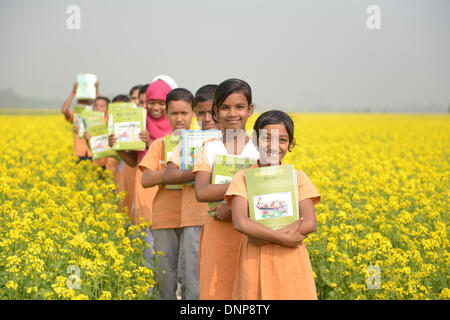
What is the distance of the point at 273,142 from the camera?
8.25ft

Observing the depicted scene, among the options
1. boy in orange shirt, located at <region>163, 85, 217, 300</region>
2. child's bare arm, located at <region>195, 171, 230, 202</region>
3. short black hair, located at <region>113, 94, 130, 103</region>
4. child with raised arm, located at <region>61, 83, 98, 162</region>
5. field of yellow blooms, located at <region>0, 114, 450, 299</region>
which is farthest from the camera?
child with raised arm, located at <region>61, 83, 98, 162</region>

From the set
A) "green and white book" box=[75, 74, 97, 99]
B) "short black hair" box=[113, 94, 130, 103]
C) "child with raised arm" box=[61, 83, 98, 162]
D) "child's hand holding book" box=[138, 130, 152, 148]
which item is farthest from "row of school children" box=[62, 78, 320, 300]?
"child with raised arm" box=[61, 83, 98, 162]


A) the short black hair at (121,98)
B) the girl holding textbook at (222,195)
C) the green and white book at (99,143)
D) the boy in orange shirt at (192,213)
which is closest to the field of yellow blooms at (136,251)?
the boy in orange shirt at (192,213)

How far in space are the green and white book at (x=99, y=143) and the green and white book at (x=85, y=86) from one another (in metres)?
1.88

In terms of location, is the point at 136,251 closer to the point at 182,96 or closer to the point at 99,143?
the point at 182,96

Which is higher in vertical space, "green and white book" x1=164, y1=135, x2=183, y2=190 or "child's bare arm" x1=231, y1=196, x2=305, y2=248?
"green and white book" x1=164, y1=135, x2=183, y2=190

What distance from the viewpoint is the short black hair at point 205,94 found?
11.6ft

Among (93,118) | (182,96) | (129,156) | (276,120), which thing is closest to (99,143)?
(93,118)

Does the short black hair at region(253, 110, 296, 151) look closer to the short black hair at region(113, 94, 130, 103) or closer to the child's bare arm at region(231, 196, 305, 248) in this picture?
the child's bare arm at region(231, 196, 305, 248)

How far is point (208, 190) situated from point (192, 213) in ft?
2.53

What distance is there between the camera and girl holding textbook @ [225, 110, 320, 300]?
2391 mm

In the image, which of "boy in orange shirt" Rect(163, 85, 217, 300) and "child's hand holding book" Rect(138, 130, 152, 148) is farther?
"child's hand holding book" Rect(138, 130, 152, 148)

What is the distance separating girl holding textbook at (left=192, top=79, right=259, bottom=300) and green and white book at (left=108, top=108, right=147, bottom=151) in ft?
6.53
